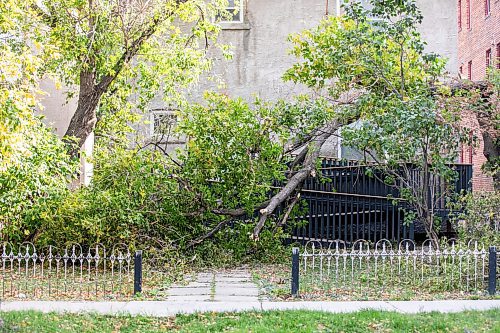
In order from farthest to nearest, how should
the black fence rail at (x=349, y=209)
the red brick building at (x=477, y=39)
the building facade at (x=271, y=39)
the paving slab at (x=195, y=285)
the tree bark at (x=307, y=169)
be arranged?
1. the red brick building at (x=477, y=39)
2. the building facade at (x=271, y=39)
3. the black fence rail at (x=349, y=209)
4. the tree bark at (x=307, y=169)
5. the paving slab at (x=195, y=285)

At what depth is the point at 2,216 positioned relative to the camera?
439 inches

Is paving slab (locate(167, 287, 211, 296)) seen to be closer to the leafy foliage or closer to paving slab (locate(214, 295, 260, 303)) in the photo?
paving slab (locate(214, 295, 260, 303))

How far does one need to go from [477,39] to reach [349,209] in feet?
57.9

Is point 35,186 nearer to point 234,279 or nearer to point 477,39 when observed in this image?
point 234,279

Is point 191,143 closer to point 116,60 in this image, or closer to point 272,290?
point 116,60

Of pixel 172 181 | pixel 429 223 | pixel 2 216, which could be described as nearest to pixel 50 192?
pixel 2 216

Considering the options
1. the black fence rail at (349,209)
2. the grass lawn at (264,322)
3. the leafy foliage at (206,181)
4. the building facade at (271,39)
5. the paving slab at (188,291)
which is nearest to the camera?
the grass lawn at (264,322)

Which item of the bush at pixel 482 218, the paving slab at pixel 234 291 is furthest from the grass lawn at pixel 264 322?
the bush at pixel 482 218

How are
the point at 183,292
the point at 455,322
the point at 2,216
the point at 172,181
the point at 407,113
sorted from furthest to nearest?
1. the point at 172,181
2. the point at 2,216
3. the point at 407,113
4. the point at 183,292
5. the point at 455,322

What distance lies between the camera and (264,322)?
24.2 feet

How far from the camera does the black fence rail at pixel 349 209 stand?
1451 centimetres

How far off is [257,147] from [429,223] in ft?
11.9

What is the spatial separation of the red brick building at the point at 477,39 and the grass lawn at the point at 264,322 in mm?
17174

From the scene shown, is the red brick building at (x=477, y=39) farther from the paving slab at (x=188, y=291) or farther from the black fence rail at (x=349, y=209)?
the paving slab at (x=188, y=291)
